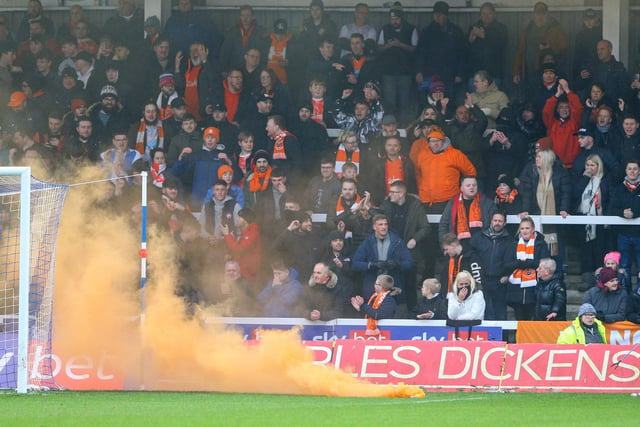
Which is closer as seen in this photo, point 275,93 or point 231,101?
point 275,93

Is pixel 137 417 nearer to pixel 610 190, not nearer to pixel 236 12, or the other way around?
pixel 610 190

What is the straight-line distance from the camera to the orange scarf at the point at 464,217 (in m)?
17.0

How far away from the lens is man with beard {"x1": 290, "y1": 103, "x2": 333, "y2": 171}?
18484 mm

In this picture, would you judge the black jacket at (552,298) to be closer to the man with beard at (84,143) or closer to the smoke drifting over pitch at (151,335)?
the smoke drifting over pitch at (151,335)

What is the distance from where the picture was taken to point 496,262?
16672 millimetres

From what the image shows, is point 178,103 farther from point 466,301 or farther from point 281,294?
point 466,301

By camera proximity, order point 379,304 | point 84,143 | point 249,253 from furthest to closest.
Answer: point 84,143
point 249,253
point 379,304

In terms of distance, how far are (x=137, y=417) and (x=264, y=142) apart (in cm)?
789

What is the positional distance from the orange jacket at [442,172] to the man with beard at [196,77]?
12.6ft

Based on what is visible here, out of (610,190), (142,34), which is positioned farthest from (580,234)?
(142,34)

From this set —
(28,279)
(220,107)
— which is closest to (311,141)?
(220,107)

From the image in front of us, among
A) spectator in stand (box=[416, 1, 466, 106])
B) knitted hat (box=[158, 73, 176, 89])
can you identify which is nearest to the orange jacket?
spectator in stand (box=[416, 1, 466, 106])

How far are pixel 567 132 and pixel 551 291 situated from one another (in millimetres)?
3246

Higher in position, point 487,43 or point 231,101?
point 487,43
